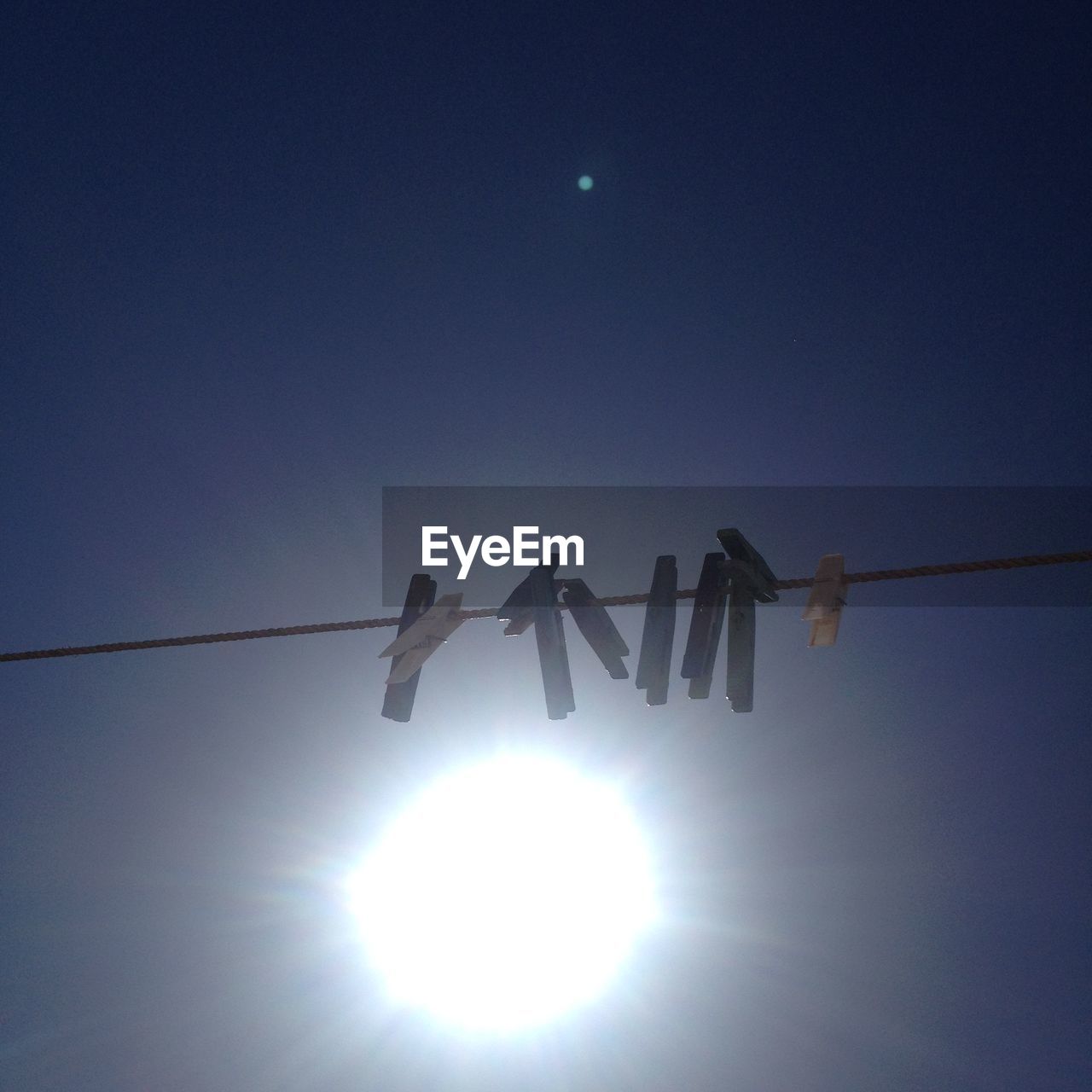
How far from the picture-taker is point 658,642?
287 cm

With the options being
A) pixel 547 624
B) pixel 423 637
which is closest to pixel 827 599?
pixel 547 624

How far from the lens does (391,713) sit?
10.8ft

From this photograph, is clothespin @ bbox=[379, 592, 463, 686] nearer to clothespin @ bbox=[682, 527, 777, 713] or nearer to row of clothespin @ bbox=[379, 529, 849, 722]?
row of clothespin @ bbox=[379, 529, 849, 722]

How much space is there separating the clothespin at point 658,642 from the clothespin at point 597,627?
20 cm

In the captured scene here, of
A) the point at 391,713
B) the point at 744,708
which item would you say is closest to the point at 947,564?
the point at 744,708

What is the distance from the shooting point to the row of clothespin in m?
2.85

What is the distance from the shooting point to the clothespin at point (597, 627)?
10.2 feet

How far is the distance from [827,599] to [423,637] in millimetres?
1465

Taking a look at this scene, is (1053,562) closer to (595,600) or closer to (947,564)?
(947,564)

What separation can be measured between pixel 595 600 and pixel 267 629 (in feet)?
3.87

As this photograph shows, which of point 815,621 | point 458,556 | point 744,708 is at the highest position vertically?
point 458,556

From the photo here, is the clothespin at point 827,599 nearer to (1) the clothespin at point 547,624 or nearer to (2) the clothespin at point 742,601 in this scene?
(2) the clothespin at point 742,601

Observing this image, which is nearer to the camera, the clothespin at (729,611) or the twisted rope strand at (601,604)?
the twisted rope strand at (601,604)

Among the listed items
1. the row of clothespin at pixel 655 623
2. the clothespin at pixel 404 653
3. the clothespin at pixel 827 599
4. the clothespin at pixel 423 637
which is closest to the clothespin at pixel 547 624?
the row of clothespin at pixel 655 623
